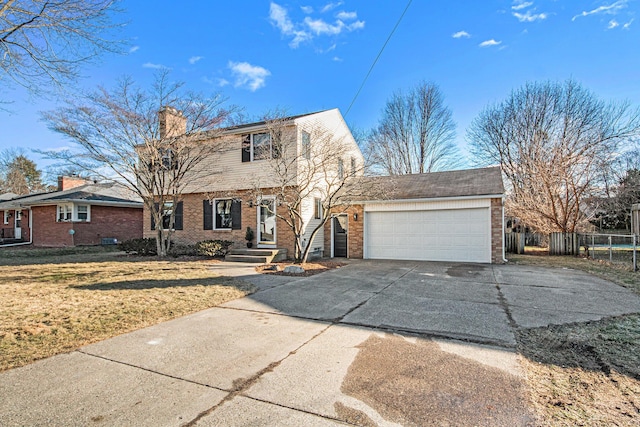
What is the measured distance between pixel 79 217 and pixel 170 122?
1049 centimetres

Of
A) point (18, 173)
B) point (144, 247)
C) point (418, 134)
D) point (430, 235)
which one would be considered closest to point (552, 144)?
point (418, 134)

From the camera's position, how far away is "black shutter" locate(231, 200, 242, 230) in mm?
13671

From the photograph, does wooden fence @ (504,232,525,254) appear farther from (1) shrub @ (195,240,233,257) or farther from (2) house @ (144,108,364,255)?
(1) shrub @ (195,240,233,257)

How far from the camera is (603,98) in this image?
18.1 meters

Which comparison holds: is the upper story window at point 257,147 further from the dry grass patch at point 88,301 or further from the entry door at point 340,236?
the dry grass patch at point 88,301

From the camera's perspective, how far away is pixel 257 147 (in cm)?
1309

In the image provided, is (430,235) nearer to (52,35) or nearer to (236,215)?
(236,215)

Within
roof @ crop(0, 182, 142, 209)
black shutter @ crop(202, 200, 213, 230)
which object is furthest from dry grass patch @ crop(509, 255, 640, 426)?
roof @ crop(0, 182, 142, 209)

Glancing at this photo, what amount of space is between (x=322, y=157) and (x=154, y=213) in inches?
284

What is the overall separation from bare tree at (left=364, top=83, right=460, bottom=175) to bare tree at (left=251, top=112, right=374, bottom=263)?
14.0 meters

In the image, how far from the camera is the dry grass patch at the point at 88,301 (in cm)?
411

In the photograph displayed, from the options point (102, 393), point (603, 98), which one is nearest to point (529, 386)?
point (102, 393)

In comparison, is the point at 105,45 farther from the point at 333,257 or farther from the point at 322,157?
the point at 333,257

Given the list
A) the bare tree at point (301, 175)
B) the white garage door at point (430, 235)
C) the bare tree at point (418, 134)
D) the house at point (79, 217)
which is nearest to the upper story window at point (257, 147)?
the bare tree at point (301, 175)
